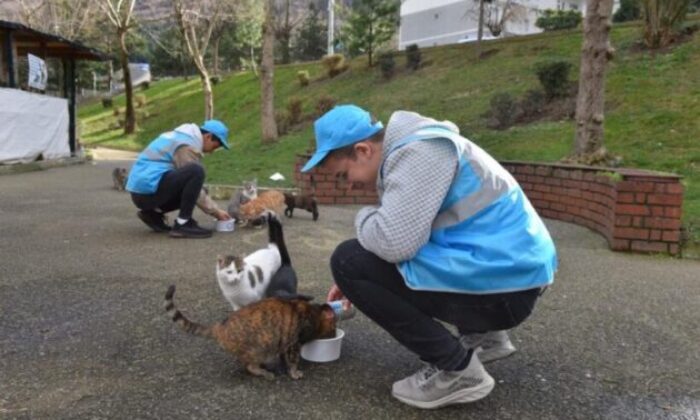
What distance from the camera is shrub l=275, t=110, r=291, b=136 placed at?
19.8 m

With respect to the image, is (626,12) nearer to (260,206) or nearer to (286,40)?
(260,206)

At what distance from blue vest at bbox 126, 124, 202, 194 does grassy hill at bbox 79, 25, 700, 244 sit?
4837mm

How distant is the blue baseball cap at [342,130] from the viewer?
2340mm

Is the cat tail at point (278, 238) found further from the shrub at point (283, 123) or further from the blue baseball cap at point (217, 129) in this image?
the shrub at point (283, 123)

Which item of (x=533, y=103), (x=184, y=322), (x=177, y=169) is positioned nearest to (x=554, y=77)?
(x=533, y=103)

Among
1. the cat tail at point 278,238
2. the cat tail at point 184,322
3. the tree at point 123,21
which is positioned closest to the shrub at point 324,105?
the tree at point 123,21

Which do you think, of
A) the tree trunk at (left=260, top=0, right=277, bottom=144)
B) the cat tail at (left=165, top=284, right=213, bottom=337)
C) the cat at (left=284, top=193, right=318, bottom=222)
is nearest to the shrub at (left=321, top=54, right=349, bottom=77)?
the tree trunk at (left=260, top=0, right=277, bottom=144)

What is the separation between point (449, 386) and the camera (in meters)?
2.42

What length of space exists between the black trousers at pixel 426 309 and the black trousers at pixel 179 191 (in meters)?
3.48

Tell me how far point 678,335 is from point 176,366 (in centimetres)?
271

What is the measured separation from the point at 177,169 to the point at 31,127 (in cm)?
922

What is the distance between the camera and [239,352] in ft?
8.89

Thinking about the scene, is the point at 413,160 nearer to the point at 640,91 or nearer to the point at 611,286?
the point at 611,286

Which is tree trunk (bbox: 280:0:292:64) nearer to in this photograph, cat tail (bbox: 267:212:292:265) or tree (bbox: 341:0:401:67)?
tree (bbox: 341:0:401:67)
